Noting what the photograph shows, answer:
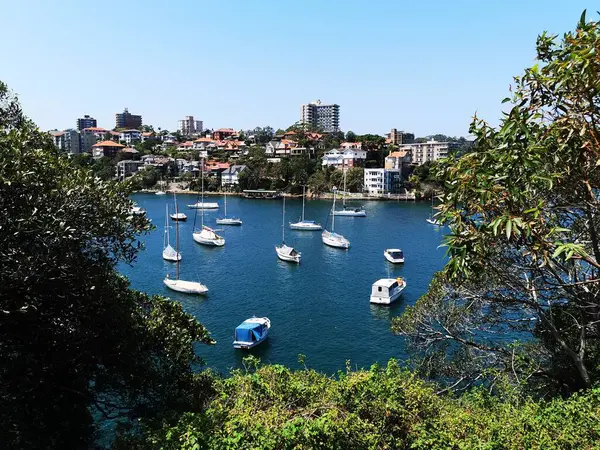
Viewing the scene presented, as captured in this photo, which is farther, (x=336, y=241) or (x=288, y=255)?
(x=336, y=241)

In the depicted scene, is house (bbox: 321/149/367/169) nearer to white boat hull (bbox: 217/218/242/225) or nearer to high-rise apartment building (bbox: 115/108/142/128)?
white boat hull (bbox: 217/218/242/225)

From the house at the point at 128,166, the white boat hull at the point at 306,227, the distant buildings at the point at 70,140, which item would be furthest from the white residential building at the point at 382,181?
the distant buildings at the point at 70,140

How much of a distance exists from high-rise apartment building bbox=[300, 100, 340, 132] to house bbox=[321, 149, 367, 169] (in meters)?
86.0

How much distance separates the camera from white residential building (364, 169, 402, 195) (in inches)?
3152

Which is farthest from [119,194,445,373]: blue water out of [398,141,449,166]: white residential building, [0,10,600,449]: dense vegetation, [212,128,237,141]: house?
[212,128,237,141]: house

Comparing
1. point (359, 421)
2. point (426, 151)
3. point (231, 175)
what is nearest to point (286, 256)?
point (359, 421)

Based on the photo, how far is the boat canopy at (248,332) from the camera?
19969 millimetres

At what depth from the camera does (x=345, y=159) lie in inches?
3524

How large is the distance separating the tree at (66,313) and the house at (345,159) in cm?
8174

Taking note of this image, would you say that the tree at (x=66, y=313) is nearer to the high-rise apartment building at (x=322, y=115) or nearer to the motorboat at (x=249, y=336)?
the motorboat at (x=249, y=336)

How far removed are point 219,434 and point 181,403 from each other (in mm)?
2467

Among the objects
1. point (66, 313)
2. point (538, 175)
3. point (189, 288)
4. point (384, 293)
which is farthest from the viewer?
point (189, 288)

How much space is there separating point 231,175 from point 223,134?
2175 inches

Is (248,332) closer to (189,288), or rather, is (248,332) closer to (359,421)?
(189,288)
